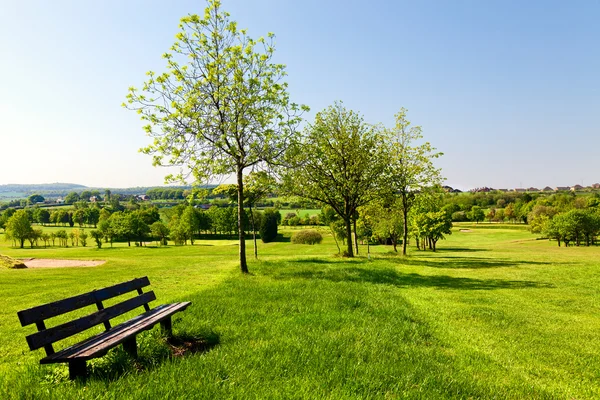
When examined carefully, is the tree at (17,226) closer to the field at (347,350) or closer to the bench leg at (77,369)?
the field at (347,350)

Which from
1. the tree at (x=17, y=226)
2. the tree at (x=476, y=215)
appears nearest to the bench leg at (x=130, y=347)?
the tree at (x=17, y=226)

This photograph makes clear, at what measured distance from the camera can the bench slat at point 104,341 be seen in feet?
15.2

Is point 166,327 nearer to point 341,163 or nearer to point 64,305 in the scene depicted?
point 64,305

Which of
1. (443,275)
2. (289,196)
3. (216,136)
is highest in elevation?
(216,136)

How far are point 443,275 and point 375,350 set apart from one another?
15.9m

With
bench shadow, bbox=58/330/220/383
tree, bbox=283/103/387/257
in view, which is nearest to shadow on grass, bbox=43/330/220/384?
bench shadow, bbox=58/330/220/383

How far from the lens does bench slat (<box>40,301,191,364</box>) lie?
4.64 metres

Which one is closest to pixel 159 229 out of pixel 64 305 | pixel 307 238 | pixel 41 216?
pixel 307 238

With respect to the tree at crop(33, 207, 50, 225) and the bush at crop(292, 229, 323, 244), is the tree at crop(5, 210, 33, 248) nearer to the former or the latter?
the bush at crop(292, 229, 323, 244)

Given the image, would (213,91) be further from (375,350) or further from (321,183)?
(375,350)

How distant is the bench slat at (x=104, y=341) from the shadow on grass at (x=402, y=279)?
398 inches

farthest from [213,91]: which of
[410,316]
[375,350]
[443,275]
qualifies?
[443,275]

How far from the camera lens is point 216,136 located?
56.1 ft

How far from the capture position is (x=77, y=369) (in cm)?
481
